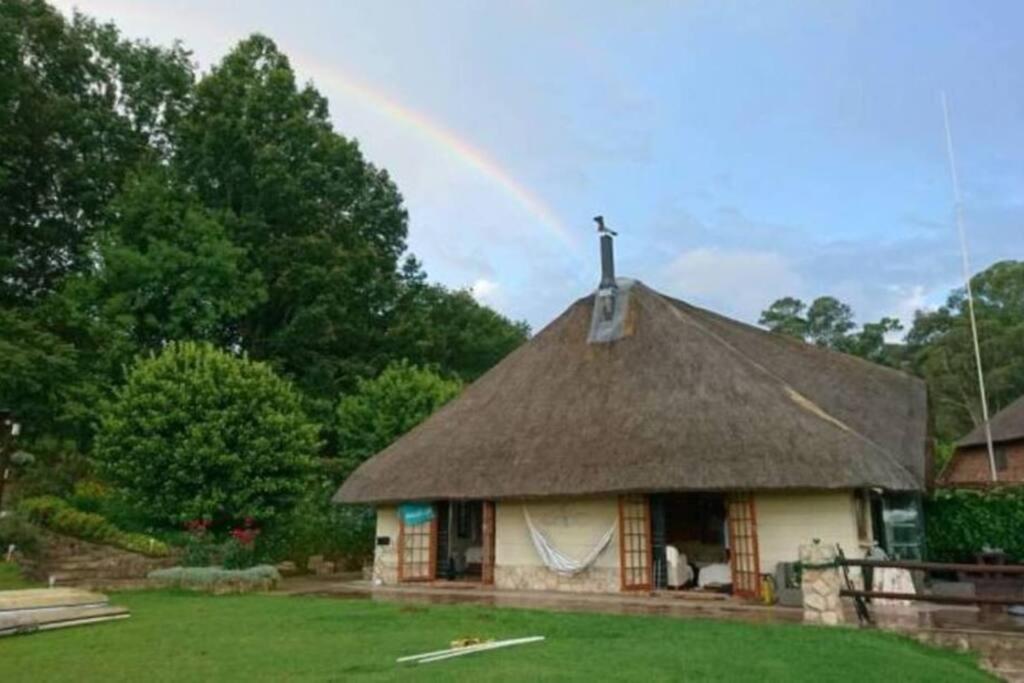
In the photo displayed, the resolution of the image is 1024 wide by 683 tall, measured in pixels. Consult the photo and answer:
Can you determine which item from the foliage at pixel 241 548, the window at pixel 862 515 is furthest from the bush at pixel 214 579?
the window at pixel 862 515

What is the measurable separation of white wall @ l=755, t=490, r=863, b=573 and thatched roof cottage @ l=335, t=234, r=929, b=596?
2cm

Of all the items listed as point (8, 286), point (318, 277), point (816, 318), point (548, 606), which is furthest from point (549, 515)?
point (816, 318)

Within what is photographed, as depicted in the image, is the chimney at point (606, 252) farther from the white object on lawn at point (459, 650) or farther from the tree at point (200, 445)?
the white object on lawn at point (459, 650)

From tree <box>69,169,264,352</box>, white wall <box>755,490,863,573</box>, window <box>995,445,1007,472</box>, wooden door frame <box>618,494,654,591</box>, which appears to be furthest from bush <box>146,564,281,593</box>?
window <box>995,445,1007,472</box>

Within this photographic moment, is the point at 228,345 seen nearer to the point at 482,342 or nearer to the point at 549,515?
the point at 482,342

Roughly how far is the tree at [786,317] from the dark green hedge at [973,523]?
4180 centimetres

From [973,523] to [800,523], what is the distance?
5873 mm

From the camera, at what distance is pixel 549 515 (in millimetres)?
13906

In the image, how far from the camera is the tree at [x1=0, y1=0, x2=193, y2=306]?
1001 inches

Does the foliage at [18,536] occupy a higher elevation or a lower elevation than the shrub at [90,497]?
lower

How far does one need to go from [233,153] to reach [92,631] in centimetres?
2182

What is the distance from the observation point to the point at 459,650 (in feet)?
23.9

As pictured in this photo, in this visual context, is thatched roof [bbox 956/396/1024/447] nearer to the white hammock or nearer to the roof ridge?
the roof ridge

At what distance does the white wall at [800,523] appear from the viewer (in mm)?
11820
